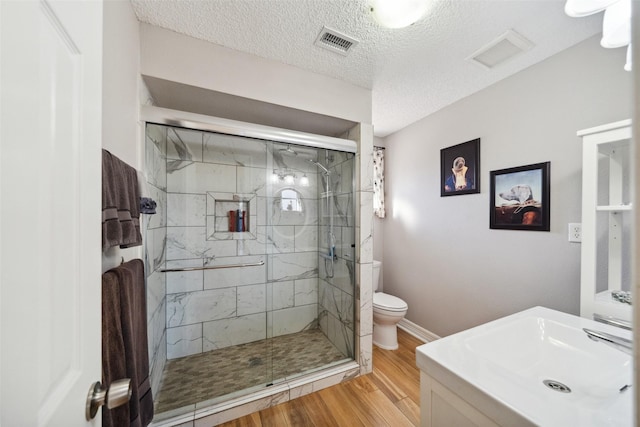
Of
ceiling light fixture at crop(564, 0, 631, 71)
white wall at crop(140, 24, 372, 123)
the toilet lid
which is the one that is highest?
white wall at crop(140, 24, 372, 123)

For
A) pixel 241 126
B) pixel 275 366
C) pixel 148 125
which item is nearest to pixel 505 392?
pixel 275 366

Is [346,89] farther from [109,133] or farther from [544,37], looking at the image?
[109,133]

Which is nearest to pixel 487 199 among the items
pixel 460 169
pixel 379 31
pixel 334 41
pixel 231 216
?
pixel 460 169

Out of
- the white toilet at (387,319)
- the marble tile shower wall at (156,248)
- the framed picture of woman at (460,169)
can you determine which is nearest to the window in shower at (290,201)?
the marble tile shower wall at (156,248)

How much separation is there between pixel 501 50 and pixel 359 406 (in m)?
2.63

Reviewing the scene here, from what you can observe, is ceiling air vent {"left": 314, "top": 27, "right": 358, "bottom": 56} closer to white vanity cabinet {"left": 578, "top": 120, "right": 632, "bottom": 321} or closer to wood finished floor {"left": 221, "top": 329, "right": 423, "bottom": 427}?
white vanity cabinet {"left": 578, "top": 120, "right": 632, "bottom": 321}

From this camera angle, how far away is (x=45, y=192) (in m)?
0.38

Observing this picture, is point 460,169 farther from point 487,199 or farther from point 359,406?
point 359,406

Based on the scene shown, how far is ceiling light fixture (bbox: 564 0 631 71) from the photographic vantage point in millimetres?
854

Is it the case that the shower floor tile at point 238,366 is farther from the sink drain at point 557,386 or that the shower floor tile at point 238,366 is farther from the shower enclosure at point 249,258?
the sink drain at point 557,386

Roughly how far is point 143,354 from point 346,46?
2075 millimetres

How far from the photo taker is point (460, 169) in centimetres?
217

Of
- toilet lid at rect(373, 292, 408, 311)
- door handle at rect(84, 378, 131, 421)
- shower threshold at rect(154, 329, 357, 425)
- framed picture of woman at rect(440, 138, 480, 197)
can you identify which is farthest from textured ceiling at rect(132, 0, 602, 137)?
shower threshold at rect(154, 329, 357, 425)

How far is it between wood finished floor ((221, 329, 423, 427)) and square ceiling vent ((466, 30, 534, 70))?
248 cm
